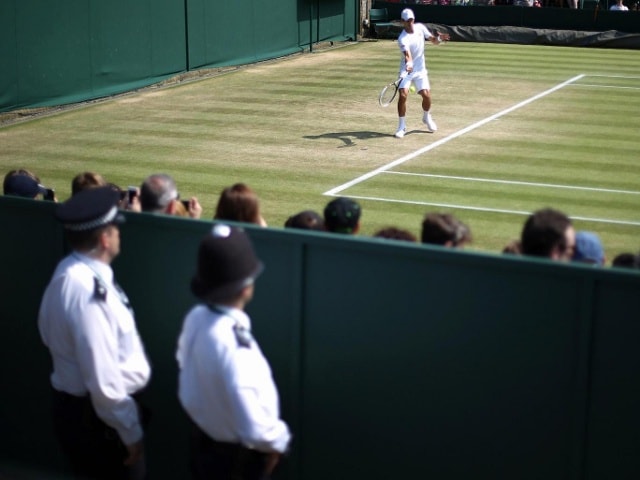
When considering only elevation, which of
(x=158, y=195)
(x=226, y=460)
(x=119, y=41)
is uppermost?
(x=119, y=41)

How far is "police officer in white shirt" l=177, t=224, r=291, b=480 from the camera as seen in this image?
15.1ft

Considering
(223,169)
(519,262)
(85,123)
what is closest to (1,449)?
(519,262)

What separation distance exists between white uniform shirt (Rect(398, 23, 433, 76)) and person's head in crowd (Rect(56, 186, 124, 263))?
14.0m

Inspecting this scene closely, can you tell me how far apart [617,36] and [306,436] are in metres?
29.7

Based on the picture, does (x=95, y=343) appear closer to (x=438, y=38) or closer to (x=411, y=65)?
(x=411, y=65)

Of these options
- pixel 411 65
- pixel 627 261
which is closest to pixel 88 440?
pixel 627 261

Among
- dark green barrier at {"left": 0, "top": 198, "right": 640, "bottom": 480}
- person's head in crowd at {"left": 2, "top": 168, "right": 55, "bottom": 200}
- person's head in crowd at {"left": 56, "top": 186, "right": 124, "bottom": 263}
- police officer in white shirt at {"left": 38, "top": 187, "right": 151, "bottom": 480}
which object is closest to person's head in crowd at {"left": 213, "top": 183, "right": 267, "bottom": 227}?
dark green barrier at {"left": 0, "top": 198, "right": 640, "bottom": 480}

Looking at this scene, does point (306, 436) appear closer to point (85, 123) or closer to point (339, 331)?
point (339, 331)

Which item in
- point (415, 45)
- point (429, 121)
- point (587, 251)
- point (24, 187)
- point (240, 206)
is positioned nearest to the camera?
point (587, 251)

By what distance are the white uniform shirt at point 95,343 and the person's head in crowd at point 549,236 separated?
6.61 ft

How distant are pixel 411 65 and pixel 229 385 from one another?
14836mm

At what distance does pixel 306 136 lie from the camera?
19.2 metres

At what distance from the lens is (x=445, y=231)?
20.3ft

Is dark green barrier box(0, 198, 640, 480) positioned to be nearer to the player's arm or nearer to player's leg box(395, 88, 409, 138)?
player's leg box(395, 88, 409, 138)
